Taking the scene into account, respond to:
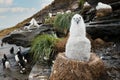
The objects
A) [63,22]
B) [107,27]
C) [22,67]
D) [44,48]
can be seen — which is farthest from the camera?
[63,22]

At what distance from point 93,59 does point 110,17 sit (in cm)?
628

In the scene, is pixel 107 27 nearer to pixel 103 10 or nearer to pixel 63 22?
pixel 103 10

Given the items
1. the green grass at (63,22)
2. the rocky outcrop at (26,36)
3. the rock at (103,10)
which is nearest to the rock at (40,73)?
the rock at (103,10)

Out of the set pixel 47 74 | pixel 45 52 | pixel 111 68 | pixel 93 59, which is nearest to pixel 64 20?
pixel 45 52

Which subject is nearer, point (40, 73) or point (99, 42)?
point (40, 73)

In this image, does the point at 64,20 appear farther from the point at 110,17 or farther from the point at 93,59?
the point at 93,59

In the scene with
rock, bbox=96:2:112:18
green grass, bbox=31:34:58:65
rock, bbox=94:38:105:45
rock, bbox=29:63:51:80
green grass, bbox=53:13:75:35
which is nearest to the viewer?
rock, bbox=29:63:51:80

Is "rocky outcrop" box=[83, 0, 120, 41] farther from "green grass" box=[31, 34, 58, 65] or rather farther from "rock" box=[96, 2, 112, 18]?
"green grass" box=[31, 34, 58, 65]

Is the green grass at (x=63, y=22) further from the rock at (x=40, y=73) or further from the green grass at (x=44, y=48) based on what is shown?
the rock at (x=40, y=73)

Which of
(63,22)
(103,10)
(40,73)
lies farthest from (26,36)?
(40,73)

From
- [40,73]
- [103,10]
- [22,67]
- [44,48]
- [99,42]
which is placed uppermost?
[103,10]

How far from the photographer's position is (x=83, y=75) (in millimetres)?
9312

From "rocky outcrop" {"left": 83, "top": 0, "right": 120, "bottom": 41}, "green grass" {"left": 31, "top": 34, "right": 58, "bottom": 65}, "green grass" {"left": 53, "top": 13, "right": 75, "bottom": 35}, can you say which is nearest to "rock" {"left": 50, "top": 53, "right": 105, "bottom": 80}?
"rocky outcrop" {"left": 83, "top": 0, "right": 120, "bottom": 41}

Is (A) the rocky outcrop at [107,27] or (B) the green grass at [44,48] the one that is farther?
(B) the green grass at [44,48]
